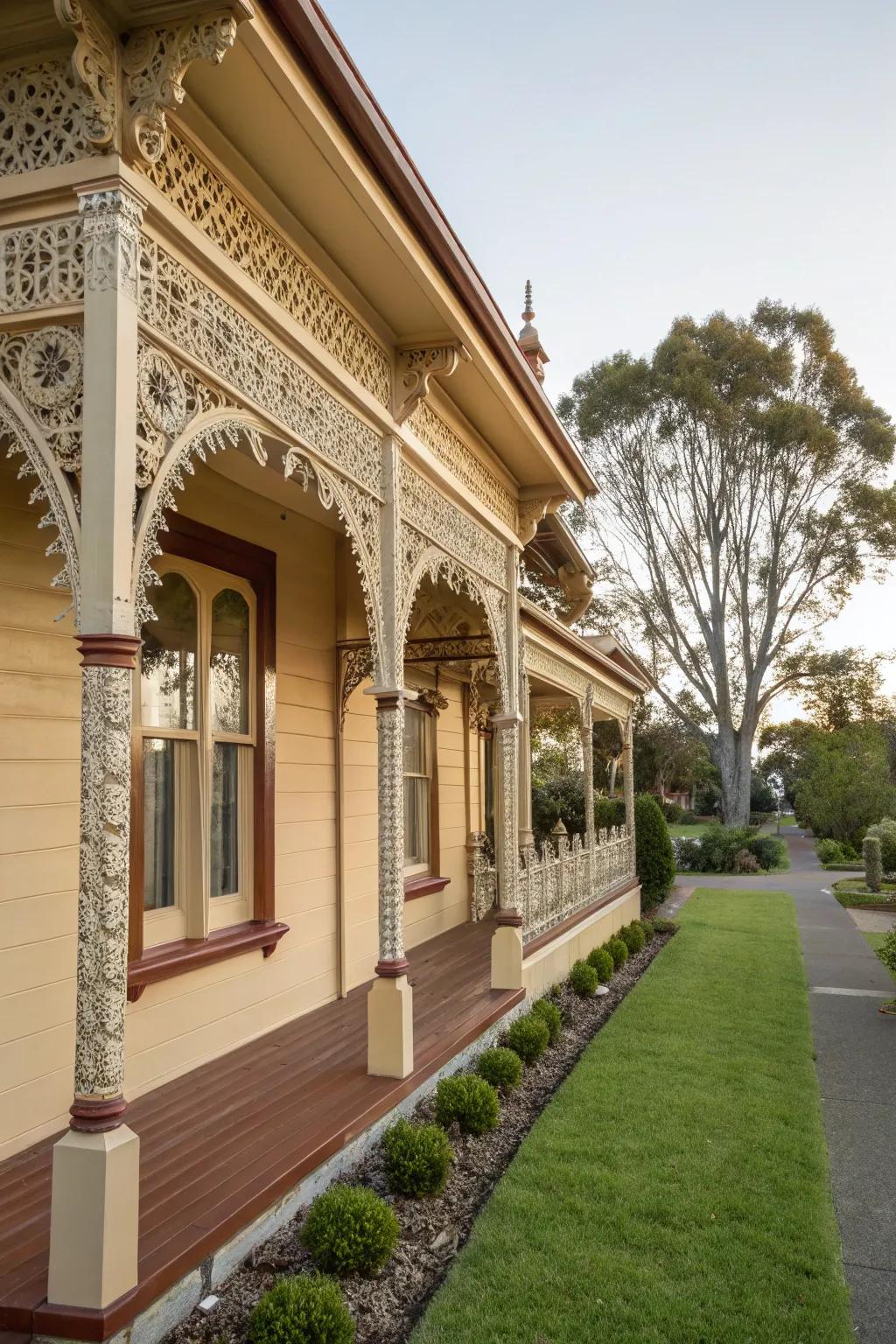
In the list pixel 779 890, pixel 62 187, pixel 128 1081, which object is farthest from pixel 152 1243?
pixel 779 890

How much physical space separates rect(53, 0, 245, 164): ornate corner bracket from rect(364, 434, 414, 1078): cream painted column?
2.24 meters

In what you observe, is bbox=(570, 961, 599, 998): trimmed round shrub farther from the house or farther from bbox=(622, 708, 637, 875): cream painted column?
bbox=(622, 708, 637, 875): cream painted column

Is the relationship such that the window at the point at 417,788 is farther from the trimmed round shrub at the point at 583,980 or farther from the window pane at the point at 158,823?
the window pane at the point at 158,823

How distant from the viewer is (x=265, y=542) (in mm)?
5848

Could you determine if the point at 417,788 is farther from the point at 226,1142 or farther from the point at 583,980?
the point at 226,1142

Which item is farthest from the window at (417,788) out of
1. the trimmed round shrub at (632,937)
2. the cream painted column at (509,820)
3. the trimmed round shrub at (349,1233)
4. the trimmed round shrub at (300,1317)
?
the trimmed round shrub at (300,1317)

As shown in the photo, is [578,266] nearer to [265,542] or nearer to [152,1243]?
[265,542]

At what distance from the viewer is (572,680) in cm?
1103

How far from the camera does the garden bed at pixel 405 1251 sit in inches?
118

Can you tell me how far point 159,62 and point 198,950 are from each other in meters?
3.96

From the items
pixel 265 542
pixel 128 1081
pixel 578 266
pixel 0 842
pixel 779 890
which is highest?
pixel 578 266

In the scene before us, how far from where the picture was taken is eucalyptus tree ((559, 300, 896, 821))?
87.7ft

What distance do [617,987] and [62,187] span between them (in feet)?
28.4

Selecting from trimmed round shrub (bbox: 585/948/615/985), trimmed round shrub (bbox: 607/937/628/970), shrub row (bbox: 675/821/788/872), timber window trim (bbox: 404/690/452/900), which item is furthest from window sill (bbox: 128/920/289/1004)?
shrub row (bbox: 675/821/788/872)
